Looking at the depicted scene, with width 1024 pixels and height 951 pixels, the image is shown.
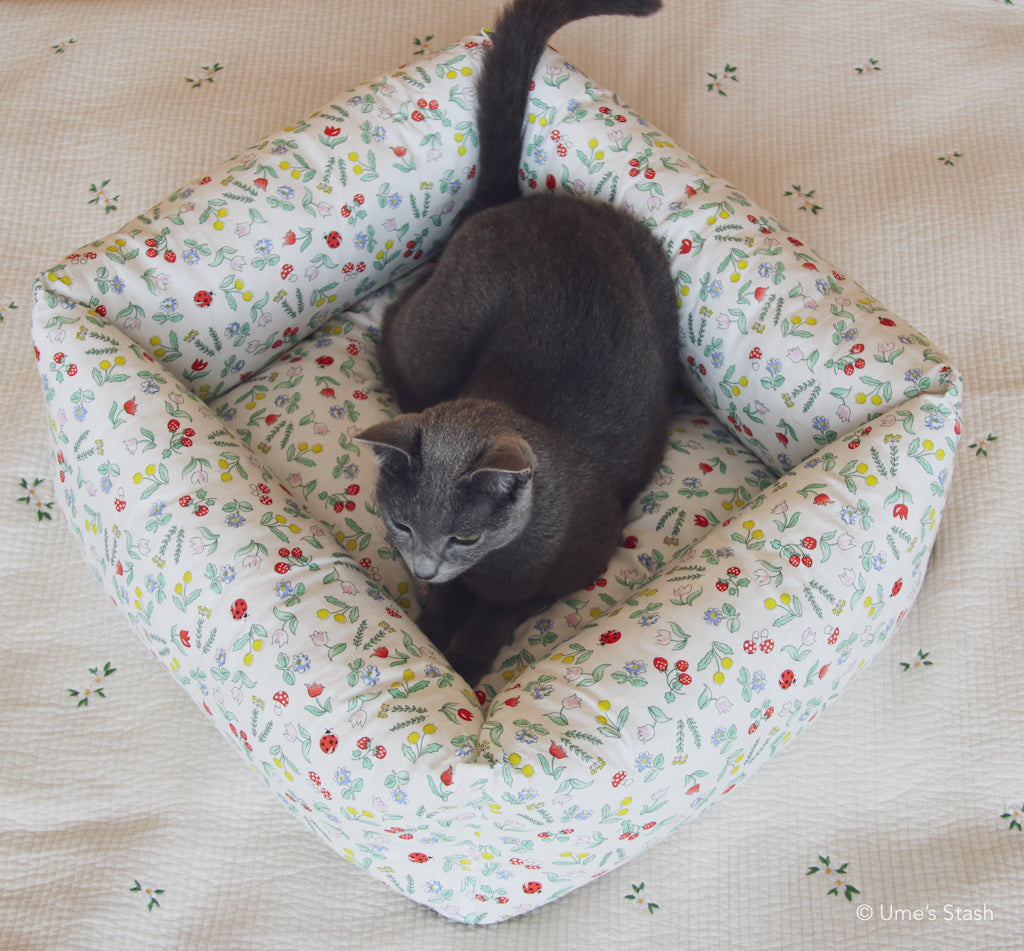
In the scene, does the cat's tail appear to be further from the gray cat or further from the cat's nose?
the cat's nose

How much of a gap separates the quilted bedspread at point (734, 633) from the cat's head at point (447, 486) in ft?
1.47

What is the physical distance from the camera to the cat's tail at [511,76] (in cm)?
137

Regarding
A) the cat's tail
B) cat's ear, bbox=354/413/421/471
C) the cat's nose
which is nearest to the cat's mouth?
the cat's nose

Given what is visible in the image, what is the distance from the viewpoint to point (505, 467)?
0.94 metres

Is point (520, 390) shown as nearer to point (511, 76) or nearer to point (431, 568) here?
point (431, 568)

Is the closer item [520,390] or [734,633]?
[734,633]

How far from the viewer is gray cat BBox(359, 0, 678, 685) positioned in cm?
104

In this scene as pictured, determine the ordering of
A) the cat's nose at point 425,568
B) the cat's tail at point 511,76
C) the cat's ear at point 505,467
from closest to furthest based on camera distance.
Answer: the cat's ear at point 505,467 < the cat's nose at point 425,568 < the cat's tail at point 511,76

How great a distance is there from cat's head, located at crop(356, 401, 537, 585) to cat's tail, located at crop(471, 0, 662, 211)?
0.60 m

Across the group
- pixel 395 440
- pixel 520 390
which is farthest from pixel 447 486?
pixel 520 390

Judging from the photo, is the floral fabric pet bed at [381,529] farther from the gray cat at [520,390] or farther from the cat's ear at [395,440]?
the cat's ear at [395,440]

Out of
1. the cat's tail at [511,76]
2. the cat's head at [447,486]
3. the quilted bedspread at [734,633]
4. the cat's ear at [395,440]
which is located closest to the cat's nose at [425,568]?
the cat's head at [447,486]

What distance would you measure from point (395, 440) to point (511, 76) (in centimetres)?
75

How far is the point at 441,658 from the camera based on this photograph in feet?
3.58
